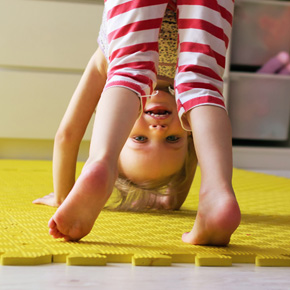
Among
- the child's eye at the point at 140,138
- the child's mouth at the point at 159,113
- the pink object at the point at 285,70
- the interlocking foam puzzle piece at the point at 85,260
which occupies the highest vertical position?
the pink object at the point at 285,70

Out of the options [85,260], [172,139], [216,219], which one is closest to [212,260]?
[216,219]

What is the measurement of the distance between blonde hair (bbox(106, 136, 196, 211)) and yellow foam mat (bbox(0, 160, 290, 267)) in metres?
0.05

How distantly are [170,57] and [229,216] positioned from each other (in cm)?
40

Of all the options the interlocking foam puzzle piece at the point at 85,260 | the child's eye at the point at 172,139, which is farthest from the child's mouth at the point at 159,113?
the interlocking foam puzzle piece at the point at 85,260

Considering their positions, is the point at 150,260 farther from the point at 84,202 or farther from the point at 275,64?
A: the point at 275,64

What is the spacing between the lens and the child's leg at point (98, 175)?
0.66m

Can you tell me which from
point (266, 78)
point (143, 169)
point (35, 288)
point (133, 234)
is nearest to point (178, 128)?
point (143, 169)

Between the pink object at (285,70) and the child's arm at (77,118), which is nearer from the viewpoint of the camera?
the child's arm at (77,118)

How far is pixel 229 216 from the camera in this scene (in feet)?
2.19

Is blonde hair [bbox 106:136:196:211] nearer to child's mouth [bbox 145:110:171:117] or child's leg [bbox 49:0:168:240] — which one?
child's mouth [bbox 145:110:171:117]

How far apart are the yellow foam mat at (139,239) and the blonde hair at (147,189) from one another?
1.9 inches

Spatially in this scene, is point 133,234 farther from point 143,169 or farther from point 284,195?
point 284,195

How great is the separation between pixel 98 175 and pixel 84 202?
0.13 ft

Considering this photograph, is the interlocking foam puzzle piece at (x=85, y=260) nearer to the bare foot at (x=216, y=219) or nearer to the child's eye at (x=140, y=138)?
the bare foot at (x=216, y=219)
